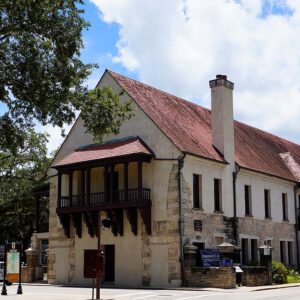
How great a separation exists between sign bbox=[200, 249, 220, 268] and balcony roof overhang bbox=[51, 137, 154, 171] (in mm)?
5503

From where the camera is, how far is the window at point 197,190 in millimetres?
30614

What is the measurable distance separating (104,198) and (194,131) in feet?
22.0

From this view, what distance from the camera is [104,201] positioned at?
30.6 meters

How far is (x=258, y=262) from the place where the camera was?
3359 cm

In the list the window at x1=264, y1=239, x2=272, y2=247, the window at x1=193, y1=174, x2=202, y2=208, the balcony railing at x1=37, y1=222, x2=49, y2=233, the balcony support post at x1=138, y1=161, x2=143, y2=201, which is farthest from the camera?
the balcony railing at x1=37, y1=222, x2=49, y2=233

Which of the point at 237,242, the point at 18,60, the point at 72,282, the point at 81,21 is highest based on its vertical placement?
the point at 81,21

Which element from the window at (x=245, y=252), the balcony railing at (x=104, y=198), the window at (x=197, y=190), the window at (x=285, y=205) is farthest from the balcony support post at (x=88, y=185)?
the window at (x=285, y=205)

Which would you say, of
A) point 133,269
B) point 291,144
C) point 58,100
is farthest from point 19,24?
Answer: point 291,144

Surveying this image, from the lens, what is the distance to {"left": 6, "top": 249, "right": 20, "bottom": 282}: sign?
25.8 meters

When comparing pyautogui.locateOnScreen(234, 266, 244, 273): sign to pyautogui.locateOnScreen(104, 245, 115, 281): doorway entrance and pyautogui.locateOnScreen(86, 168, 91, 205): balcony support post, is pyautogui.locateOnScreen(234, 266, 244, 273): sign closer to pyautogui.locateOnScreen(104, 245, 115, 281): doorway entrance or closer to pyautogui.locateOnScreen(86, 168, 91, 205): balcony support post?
pyautogui.locateOnScreen(104, 245, 115, 281): doorway entrance

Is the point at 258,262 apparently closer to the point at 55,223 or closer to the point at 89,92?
the point at 55,223

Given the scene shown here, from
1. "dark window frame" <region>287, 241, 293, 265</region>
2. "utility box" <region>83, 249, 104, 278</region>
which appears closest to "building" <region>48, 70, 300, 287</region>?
"dark window frame" <region>287, 241, 293, 265</region>

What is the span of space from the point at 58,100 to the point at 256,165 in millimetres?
18460

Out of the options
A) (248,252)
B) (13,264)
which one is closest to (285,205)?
(248,252)
